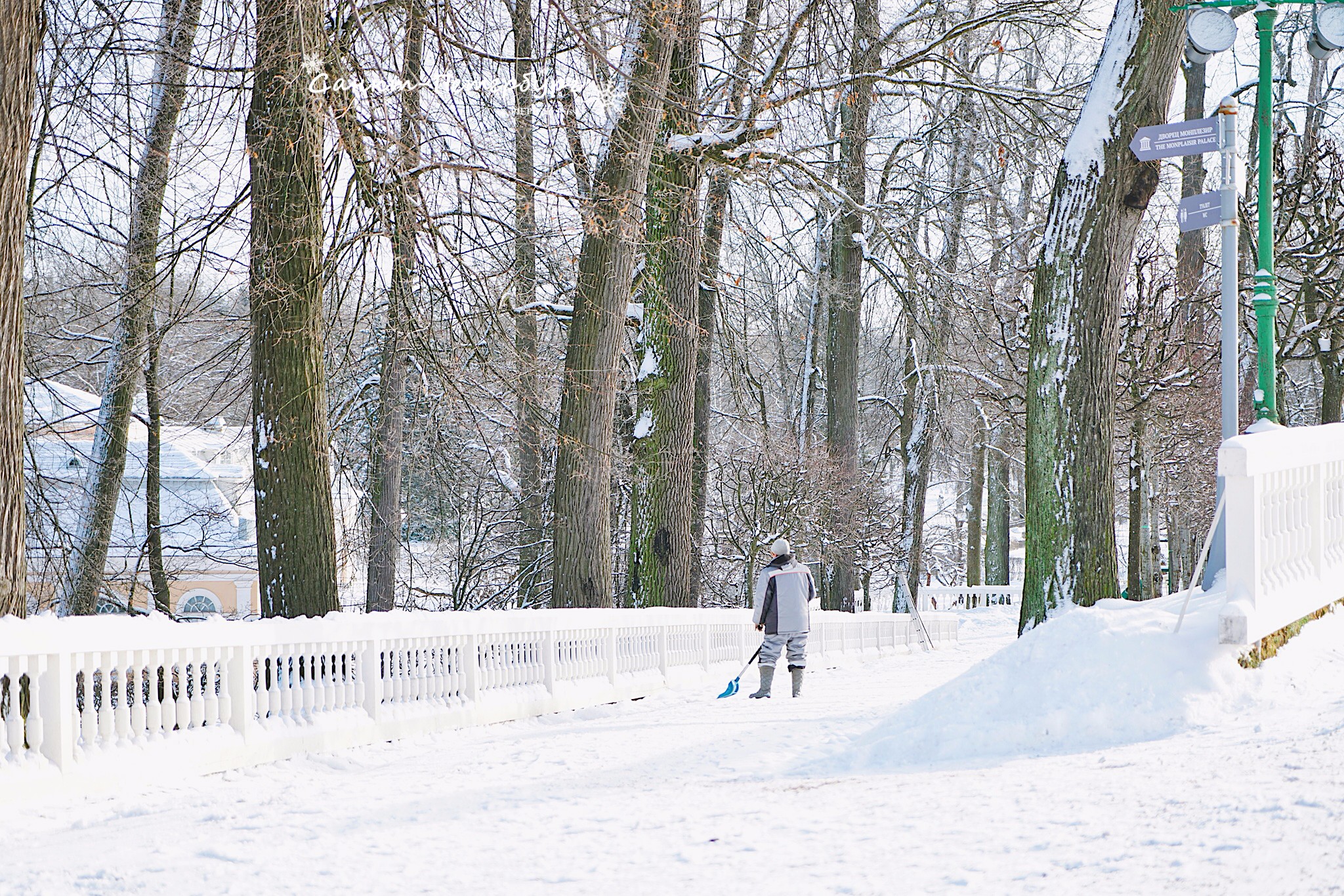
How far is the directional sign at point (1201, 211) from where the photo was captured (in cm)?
974

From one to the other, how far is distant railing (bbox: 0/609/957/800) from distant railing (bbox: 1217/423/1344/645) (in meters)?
5.51

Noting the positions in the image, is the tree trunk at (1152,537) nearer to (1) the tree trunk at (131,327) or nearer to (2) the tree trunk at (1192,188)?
(2) the tree trunk at (1192,188)

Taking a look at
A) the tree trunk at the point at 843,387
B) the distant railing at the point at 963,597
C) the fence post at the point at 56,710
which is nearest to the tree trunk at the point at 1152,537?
the distant railing at the point at 963,597

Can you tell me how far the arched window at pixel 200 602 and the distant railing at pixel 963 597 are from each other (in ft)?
56.1

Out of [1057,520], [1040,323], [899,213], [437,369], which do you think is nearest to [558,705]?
[437,369]

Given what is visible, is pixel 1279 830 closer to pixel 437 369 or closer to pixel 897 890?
pixel 897 890

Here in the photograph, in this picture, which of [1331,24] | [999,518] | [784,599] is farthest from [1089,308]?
[999,518]

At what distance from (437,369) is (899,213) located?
26.8 ft

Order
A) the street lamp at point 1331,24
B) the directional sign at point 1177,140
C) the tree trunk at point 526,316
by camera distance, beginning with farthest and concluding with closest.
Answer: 1. the tree trunk at point 526,316
2. the street lamp at point 1331,24
3. the directional sign at point 1177,140

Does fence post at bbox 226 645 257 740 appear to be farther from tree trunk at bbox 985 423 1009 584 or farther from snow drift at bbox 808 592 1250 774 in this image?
tree trunk at bbox 985 423 1009 584

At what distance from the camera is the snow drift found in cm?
639

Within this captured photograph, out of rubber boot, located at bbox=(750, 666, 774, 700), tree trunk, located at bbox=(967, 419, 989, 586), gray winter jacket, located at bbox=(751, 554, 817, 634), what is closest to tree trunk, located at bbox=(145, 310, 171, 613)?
gray winter jacket, located at bbox=(751, 554, 817, 634)

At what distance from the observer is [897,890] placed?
389 centimetres

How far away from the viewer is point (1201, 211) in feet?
32.2
